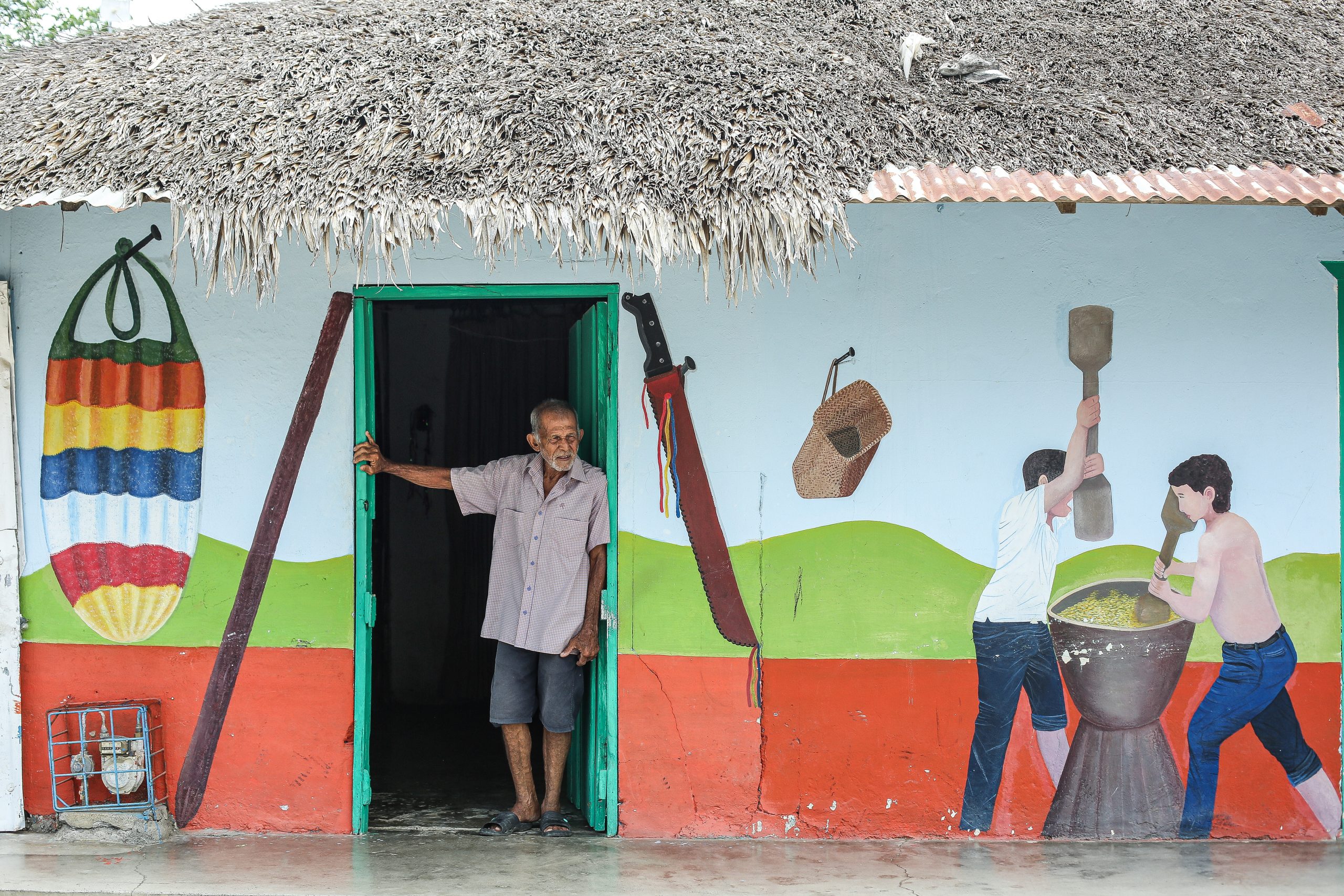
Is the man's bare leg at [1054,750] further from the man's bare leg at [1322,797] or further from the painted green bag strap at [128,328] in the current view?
the painted green bag strap at [128,328]

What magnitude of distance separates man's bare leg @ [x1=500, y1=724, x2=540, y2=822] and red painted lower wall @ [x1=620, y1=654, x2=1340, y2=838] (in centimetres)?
42

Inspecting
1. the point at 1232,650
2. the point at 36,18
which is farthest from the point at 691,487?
the point at 36,18

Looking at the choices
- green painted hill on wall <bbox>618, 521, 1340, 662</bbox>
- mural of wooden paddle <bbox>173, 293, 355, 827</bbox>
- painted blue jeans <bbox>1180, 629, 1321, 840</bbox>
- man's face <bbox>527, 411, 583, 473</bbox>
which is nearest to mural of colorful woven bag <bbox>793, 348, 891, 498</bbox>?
green painted hill on wall <bbox>618, 521, 1340, 662</bbox>

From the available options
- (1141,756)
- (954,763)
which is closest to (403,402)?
(954,763)

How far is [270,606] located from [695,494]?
5.76ft

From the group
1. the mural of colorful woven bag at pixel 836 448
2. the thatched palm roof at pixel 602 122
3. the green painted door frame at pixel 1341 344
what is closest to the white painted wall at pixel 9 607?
the thatched palm roof at pixel 602 122

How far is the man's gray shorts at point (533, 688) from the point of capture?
14.0 ft

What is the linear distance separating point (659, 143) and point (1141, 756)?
3.03 metres

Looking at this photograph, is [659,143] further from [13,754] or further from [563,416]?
[13,754]

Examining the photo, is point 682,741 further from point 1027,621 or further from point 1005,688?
point 1027,621

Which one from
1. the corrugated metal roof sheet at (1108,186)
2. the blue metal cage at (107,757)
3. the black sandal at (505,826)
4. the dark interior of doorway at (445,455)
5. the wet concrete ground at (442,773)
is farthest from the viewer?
the dark interior of doorway at (445,455)

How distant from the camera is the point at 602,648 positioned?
4309 millimetres

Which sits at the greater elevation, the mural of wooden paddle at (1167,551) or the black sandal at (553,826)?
the mural of wooden paddle at (1167,551)

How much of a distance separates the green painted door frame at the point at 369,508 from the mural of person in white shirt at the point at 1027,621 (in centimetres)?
144
